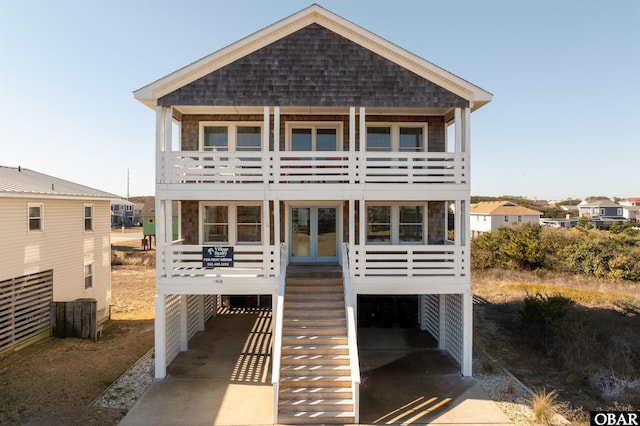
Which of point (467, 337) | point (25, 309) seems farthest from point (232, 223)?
point (467, 337)

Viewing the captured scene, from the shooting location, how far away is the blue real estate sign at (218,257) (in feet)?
36.4

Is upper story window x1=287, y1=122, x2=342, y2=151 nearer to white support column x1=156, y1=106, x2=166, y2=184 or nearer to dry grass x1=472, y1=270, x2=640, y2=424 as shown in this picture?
white support column x1=156, y1=106, x2=166, y2=184

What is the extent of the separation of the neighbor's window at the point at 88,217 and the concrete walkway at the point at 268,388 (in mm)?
Answer: 8333

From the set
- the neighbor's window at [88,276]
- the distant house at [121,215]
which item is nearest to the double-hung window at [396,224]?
the neighbor's window at [88,276]

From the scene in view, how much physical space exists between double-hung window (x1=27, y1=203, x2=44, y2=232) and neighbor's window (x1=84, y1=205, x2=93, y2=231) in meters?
2.73

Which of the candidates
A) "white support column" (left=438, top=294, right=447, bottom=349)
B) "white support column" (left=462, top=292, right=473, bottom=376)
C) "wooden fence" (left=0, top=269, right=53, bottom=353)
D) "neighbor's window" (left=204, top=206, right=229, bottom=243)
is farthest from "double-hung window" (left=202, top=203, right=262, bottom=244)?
"white support column" (left=462, top=292, right=473, bottom=376)

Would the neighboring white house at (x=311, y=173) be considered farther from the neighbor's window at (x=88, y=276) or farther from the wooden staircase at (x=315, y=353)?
the neighbor's window at (x=88, y=276)

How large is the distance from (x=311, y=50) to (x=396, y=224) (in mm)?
6823

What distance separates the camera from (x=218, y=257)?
11133mm

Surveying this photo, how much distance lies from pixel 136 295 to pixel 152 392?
13393 mm

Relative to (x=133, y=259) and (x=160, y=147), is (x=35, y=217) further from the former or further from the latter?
(x=133, y=259)

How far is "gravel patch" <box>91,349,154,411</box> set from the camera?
928cm

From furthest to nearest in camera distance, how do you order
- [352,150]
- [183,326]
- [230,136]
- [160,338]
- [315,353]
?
[230,136]
[183,326]
[352,150]
[160,338]
[315,353]

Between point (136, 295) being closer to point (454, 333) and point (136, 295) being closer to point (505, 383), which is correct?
point (454, 333)
